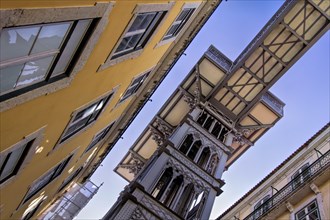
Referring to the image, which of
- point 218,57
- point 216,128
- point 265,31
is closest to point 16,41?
point 265,31

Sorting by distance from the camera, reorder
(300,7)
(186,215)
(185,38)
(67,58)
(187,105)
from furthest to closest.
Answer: (187,105) → (300,7) → (185,38) → (186,215) → (67,58)

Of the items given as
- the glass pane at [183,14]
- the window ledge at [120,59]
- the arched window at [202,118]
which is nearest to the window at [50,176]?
the window ledge at [120,59]

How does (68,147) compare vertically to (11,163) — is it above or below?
above

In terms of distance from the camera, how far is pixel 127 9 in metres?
7.69

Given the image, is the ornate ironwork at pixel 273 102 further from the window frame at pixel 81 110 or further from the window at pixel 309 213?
the window frame at pixel 81 110

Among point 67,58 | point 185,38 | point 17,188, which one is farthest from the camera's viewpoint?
point 185,38

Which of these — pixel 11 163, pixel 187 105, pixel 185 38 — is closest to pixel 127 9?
pixel 11 163

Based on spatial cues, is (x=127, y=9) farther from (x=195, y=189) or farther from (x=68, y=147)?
(x=195, y=189)

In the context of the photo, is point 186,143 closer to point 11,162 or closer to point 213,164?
point 213,164

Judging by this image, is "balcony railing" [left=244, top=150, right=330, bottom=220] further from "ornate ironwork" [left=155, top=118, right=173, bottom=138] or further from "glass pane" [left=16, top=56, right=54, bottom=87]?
"glass pane" [left=16, top=56, right=54, bottom=87]

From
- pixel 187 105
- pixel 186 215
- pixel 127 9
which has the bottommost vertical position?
pixel 127 9

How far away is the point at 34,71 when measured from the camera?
5961 mm

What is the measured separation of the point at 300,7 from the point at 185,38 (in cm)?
785

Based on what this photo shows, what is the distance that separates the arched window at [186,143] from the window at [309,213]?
6.70m
